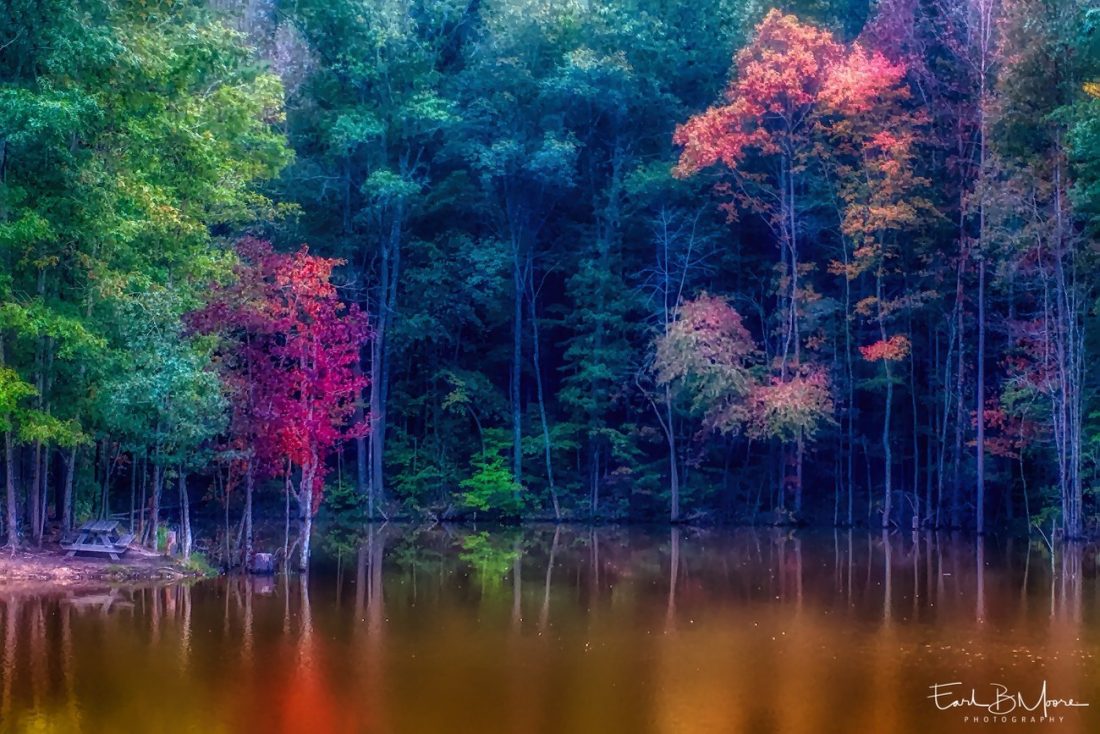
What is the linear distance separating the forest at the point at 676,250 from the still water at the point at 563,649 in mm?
5950

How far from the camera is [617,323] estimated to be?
34.2 meters

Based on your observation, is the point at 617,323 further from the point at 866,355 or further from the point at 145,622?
the point at 145,622

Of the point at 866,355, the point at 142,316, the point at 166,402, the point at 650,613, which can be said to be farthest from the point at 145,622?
the point at 866,355

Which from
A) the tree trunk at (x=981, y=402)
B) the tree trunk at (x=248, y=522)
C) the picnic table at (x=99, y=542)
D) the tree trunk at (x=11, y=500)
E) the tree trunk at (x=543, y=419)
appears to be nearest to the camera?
the tree trunk at (x=11, y=500)

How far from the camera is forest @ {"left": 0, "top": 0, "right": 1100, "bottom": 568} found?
2819cm

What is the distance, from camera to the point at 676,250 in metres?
34.3

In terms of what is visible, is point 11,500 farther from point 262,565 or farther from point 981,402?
point 981,402

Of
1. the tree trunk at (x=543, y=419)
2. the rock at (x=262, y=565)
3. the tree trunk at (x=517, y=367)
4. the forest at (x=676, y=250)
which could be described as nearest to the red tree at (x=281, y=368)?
the rock at (x=262, y=565)

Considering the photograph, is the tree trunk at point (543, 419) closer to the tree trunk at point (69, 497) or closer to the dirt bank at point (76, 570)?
the dirt bank at point (76, 570)

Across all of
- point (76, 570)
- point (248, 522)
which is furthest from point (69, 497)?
Result: point (248, 522)

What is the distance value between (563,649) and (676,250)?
20.3m

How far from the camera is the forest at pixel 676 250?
1110 inches

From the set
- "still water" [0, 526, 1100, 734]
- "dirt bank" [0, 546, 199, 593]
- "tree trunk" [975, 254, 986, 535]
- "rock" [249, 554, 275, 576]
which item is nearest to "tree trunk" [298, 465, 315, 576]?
"still water" [0, 526, 1100, 734]

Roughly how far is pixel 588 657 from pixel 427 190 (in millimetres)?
22820
